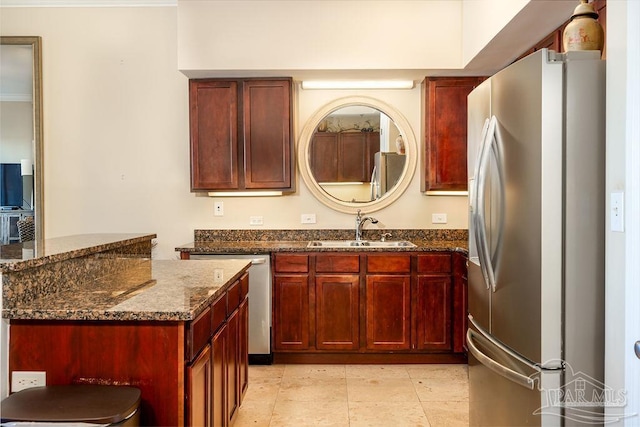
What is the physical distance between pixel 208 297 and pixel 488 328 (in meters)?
1.22

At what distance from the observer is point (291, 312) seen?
11.5 feet

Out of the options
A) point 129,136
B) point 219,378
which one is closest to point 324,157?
point 129,136

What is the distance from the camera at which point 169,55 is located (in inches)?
158

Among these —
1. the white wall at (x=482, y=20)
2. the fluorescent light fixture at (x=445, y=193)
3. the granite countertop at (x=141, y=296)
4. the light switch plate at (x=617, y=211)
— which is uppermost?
the white wall at (x=482, y=20)

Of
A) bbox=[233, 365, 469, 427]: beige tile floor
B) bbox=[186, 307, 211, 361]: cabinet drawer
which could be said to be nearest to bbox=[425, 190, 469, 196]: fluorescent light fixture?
bbox=[233, 365, 469, 427]: beige tile floor

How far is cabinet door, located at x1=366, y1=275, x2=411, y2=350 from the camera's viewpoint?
3.48 meters

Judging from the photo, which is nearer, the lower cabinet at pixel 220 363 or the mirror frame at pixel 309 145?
the lower cabinet at pixel 220 363

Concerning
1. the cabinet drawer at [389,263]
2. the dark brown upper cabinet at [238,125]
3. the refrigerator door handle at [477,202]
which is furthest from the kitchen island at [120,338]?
the dark brown upper cabinet at [238,125]

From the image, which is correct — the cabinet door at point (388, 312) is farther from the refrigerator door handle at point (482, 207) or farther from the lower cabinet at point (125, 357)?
the lower cabinet at point (125, 357)

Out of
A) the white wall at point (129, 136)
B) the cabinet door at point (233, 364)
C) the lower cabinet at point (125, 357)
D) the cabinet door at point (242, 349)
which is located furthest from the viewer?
the white wall at point (129, 136)

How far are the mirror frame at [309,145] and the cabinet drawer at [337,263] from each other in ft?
2.20

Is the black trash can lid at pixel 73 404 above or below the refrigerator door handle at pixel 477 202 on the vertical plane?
below

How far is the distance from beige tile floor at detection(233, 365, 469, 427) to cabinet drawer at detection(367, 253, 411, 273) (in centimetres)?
73

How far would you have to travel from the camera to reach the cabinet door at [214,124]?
3.70 metres
